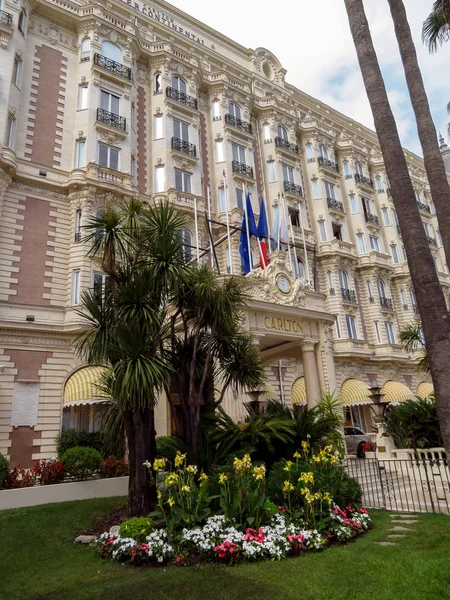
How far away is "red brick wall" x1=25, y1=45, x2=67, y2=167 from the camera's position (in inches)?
882

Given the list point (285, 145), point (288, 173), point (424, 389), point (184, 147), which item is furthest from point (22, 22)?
point (424, 389)

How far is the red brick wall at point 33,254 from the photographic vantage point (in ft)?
65.1

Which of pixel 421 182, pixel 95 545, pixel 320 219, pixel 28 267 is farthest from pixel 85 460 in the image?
pixel 421 182

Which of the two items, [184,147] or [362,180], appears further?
[362,180]

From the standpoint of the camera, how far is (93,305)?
1023cm

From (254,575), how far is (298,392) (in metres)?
21.4

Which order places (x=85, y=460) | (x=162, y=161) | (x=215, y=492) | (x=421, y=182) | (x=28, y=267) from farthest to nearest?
(x=421, y=182), (x=162, y=161), (x=28, y=267), (x=85, y=460), (x=215, y=492)

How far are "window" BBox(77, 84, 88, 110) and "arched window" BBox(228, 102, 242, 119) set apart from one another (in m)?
11.0

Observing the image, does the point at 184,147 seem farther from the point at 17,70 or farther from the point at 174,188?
the point at 17,70

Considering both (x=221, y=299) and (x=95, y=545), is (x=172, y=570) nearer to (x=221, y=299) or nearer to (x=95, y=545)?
(x=95, y=545)

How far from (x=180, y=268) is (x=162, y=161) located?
17.9 metres

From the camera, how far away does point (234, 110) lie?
32.1 meters

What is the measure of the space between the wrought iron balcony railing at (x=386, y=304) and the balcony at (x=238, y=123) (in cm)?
1699

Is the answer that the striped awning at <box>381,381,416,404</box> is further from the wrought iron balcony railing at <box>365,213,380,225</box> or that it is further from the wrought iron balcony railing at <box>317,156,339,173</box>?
the wrought iron balcony railing at <box>317,156,339,173</box>
